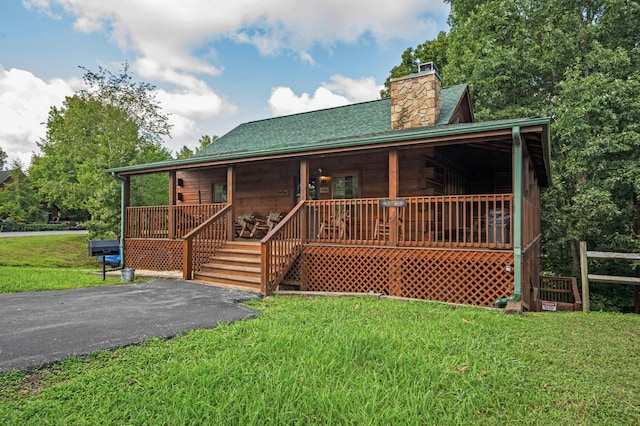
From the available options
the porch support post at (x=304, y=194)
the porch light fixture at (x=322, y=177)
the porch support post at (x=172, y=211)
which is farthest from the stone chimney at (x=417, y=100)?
the porch support post at (x=172, y=211)

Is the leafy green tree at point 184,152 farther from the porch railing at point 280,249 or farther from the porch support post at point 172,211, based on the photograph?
the porch railing at point 280,249

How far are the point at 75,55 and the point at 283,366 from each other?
31.5 metres

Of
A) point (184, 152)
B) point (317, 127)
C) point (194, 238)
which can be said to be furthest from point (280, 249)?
point (184, 152)

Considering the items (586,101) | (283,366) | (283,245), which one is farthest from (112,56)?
(283,366)

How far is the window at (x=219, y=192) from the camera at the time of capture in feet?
43.3

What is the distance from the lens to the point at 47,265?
14453 millimetres

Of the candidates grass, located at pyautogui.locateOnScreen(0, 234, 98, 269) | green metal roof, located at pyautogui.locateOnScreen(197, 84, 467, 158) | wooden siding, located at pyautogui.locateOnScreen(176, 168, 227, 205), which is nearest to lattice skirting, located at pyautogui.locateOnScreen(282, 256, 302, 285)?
green metal roof, located at pyautogui.locateOnScreen(197, 84, 467, 158)

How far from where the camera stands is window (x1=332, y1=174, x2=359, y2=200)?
430 inches

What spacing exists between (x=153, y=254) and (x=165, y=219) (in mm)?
1135

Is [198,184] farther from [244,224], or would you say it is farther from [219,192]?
[244,224]

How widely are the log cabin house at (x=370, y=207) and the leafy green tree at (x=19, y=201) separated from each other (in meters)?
27.3

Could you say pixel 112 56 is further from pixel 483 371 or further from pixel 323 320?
pixel 483 371

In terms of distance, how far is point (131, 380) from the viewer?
3.24 m

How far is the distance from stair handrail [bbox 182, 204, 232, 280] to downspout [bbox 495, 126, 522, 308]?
680 centimetres
